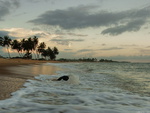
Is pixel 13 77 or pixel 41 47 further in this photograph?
pixel 41 47

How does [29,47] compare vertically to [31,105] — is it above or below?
above

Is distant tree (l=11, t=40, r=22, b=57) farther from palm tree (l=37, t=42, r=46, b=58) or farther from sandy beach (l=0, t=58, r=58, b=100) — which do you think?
sandy beach (l=0, t=58, r=58, b=100)

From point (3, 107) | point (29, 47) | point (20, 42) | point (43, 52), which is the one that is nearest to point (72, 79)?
point (3, 107)

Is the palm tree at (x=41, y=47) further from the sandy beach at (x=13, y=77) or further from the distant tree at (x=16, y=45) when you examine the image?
the sandy beach at (x=13, y=77)

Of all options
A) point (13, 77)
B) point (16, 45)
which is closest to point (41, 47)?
point (16, 45)

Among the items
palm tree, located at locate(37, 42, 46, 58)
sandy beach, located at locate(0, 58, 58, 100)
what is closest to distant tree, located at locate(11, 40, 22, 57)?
palm tree, located at locate(37, 42, 46, 58)

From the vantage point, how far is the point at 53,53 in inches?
5276

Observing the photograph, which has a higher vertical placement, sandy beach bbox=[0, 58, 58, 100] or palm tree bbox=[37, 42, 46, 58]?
palm tree bbox=[37, 42, 46, 58]

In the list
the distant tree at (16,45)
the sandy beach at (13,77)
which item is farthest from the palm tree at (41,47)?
the sandy beach at (13,77)

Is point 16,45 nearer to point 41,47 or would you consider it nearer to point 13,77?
point 41,47

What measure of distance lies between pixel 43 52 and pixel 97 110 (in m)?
115

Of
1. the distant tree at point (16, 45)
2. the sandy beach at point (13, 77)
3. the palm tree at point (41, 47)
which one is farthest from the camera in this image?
the palm tree at point (41, 47)

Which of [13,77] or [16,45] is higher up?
[16,45]

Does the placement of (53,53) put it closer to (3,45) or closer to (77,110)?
(3,45)
